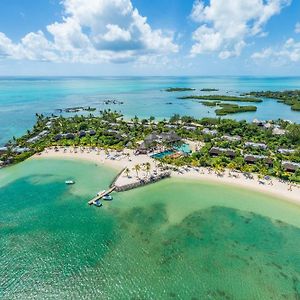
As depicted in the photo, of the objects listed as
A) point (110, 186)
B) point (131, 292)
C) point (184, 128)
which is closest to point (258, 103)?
point (184, 128)

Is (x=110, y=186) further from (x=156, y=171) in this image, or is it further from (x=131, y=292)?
(x=131, y=292)

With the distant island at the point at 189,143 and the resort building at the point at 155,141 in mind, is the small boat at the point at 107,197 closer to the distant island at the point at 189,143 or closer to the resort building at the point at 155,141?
the distant island at the point at 189,143

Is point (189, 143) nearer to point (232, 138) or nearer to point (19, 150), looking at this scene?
point (232, 138)

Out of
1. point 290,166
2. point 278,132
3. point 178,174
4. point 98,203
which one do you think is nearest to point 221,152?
point 178,174

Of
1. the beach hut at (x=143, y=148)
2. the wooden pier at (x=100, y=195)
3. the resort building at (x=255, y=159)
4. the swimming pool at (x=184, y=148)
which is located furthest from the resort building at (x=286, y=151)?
the wooden pier at (x=100, y=195)

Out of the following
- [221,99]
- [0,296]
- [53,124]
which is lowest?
[221,99]

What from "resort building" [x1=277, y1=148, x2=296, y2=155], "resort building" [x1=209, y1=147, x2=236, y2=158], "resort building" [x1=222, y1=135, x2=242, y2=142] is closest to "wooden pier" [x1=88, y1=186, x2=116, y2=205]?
"resort building" [x1=209, y1=147, x2=236, y2=158]

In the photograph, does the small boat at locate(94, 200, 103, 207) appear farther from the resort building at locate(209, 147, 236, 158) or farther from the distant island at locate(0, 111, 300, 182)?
the resort building at locate(209, 147, 236, 158)
